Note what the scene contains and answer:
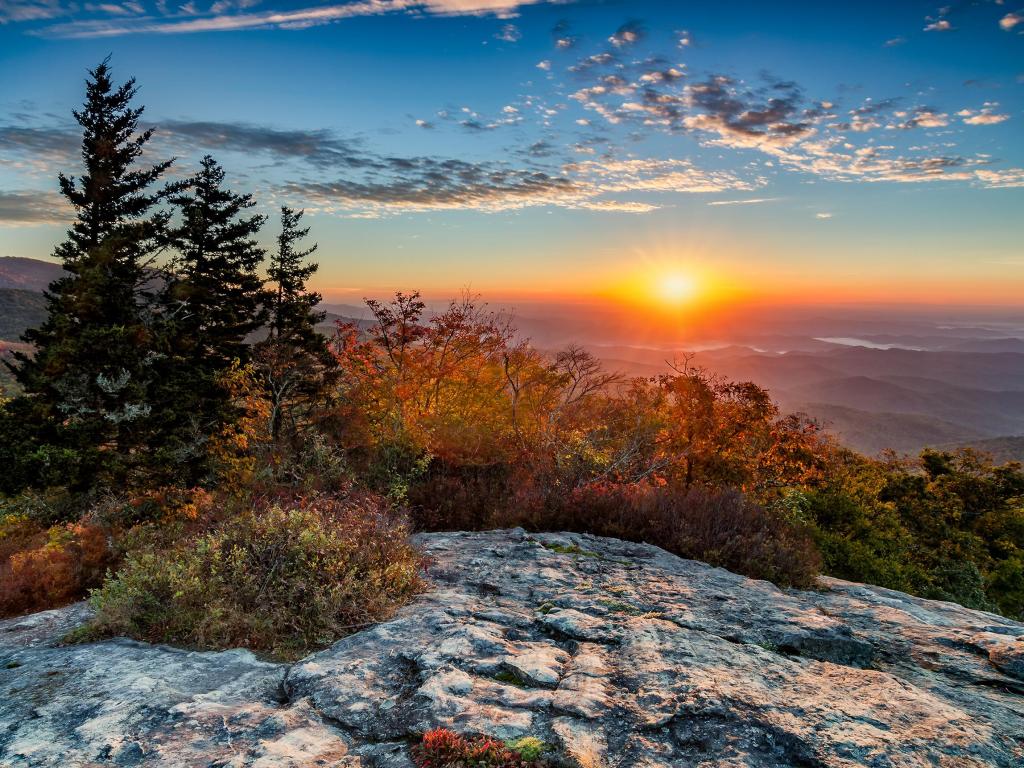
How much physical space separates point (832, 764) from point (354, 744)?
3350 mm

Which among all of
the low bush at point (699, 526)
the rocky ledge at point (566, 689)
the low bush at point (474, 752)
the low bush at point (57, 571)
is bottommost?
the low bush at point (57, 571)

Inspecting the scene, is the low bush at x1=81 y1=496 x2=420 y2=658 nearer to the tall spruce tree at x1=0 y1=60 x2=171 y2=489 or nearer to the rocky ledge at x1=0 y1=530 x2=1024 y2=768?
the rocky ledge at x1=0 y1=530 x2=1024 y2=768

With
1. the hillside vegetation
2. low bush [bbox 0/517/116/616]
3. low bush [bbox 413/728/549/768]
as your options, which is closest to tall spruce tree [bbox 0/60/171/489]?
the hillside vegetation

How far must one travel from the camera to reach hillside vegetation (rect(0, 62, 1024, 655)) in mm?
6285

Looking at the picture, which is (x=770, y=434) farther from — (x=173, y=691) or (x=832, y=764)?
(x=173, y=691)

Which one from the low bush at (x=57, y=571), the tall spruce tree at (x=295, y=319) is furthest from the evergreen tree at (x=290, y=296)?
the low bush at (x=57, y=571)

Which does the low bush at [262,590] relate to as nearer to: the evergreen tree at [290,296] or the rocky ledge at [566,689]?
the rocky ledge at [566,689]

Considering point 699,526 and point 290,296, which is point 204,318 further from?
point 699,526

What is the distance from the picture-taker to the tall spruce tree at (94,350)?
19.6 meters

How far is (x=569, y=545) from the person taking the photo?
878 centimetres

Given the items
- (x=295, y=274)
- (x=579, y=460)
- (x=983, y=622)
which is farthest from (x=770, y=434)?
(x=295, y=274)

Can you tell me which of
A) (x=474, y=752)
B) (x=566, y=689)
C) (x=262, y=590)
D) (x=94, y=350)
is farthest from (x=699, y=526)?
(x=94, y=350)

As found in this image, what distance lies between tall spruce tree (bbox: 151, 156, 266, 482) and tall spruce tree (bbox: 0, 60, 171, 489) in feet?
4.43

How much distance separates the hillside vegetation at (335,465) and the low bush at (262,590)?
1.1 inches
